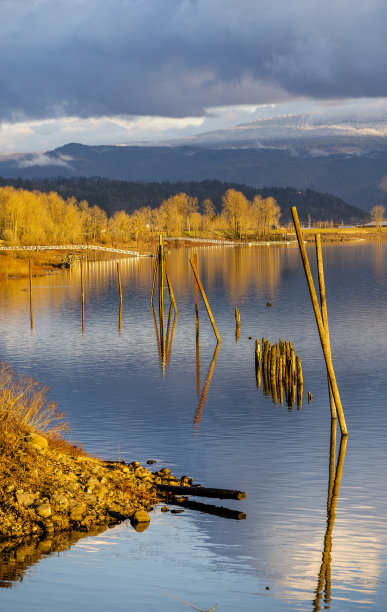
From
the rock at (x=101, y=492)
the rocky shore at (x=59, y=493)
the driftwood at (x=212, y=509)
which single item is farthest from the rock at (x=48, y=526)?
the driftwood at (x=212, y=509)

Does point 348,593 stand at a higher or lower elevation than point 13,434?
lower

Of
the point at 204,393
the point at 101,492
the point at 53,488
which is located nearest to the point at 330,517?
Answer: the point at 101,492

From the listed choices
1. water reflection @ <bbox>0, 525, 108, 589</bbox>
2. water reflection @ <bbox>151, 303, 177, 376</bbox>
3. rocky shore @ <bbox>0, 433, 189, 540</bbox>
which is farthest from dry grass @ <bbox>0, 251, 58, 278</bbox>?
water reflection @ <bbox>0, 525, 108, 589</bbox>

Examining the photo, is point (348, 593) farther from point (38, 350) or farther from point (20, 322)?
point (20, 322)

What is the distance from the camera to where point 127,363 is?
45.2m

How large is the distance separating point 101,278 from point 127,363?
6995 centimetres

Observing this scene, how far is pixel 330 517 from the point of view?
21.0 m

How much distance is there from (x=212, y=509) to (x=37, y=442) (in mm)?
4566

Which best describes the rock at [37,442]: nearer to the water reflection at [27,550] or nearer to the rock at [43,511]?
the rock at [43,511]

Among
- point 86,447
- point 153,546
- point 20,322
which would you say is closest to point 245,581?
point 153,546

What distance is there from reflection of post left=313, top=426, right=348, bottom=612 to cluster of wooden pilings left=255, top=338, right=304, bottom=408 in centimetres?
439

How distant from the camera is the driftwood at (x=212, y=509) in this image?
2092 cm

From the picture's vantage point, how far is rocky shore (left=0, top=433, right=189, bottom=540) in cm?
1923

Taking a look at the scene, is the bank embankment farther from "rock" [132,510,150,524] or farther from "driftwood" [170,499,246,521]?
"driftwood" [170,499,246,521]
